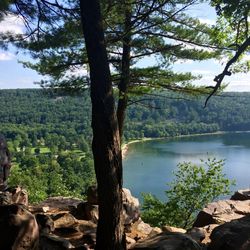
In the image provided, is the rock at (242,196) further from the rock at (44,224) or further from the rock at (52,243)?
the rock at (52,243)

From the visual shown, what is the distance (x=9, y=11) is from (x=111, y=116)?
2.90m

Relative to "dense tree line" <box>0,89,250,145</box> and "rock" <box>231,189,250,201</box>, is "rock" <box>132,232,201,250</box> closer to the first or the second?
"rock" <box>231,189,250,201</box>

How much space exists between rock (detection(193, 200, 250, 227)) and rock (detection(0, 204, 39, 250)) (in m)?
4.58

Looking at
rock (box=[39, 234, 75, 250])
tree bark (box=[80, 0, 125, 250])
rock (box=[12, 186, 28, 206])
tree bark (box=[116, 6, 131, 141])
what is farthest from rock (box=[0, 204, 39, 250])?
tree bark (box=[116, 6, 131, 141])

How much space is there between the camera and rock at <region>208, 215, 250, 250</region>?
457 cm

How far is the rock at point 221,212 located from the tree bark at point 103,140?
3.92 m

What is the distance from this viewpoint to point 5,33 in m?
7.09

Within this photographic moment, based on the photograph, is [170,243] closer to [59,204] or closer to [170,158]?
[59,204]

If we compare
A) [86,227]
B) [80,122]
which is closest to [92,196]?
[86,227]

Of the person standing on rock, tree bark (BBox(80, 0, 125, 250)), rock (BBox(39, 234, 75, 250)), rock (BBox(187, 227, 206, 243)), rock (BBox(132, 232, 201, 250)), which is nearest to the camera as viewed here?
tree bark (BBox(80, 0, 125, 250))

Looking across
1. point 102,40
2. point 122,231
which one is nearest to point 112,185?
point 122,231

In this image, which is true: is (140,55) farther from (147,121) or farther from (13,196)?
(147,121)

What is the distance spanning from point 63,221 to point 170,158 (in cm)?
5563

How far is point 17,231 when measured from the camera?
4.23 metres
